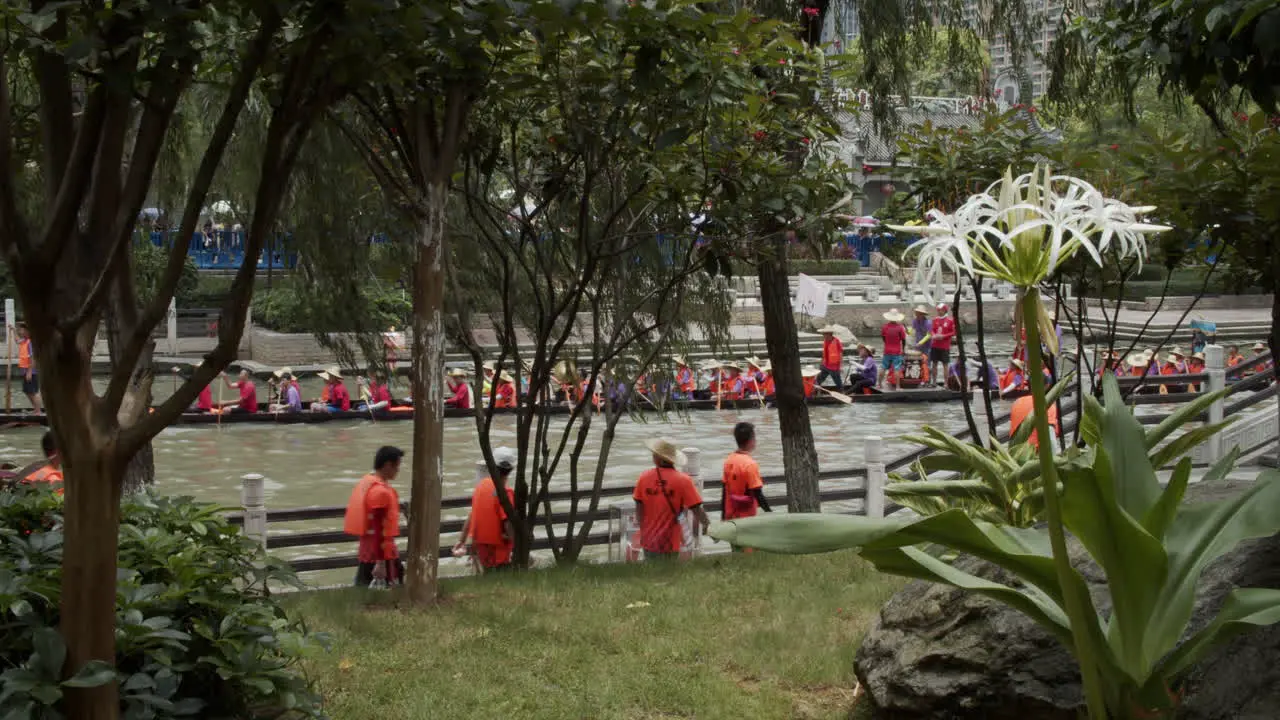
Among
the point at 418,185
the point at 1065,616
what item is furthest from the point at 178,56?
the point at 418,185

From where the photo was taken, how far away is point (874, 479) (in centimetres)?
1404

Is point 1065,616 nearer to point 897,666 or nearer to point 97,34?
point 897,666

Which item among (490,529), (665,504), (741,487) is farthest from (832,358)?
(490,529)

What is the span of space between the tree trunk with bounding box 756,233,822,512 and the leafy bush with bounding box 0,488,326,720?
21.1 ft

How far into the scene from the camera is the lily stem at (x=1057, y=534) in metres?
3.30

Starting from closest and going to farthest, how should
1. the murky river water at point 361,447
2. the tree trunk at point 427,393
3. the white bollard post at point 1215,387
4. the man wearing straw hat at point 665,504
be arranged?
the tree trunk at point 427,393 < the man wearing straw hat at point 665,504 < the white bollard post at point 1215,387 < the murky river water at point 361,447

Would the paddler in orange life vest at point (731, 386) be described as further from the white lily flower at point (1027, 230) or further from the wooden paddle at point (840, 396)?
the white lily flower at point (1027, 230)

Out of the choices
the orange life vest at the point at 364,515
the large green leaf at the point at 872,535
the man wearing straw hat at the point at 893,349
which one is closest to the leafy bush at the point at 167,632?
the large green leaf at the point at 872,535

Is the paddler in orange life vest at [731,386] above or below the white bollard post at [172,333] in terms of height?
below

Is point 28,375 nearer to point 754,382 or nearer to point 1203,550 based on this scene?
point 754,382

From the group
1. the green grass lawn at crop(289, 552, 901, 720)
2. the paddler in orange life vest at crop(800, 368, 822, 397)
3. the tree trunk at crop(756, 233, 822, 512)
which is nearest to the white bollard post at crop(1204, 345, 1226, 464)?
the tree trunk at crop(756, 233, 822, 512)

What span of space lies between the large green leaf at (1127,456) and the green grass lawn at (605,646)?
2031 millimetres

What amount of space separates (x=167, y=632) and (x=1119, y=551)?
285cm

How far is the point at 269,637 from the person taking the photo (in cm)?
454
